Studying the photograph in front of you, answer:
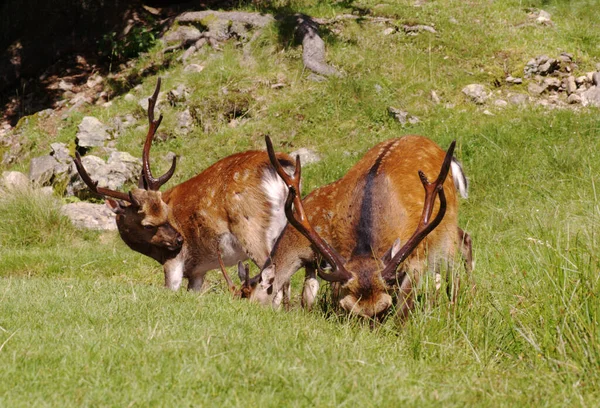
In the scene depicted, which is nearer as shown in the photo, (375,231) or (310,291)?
(375,231)

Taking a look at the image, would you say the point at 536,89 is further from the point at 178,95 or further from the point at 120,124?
the point at 120,124

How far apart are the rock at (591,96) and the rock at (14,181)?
29.1 feet

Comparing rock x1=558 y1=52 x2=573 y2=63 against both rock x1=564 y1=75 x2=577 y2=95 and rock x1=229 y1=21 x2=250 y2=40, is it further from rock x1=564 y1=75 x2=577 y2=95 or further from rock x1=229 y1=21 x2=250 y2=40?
rock x1=229 y1=21 x2=250 y2=40

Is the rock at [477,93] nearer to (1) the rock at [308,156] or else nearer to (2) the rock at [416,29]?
(2) the rock at [416,29]

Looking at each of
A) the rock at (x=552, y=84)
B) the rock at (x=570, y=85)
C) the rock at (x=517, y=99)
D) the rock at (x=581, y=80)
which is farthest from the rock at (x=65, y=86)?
the rock at (x=581, y=80)

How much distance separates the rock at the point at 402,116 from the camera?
1348 cm

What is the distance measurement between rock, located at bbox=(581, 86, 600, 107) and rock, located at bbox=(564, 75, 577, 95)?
20 centimetres

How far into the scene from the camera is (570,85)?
14.0m

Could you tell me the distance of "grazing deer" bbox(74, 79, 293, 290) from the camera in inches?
322

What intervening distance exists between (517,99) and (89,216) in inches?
281

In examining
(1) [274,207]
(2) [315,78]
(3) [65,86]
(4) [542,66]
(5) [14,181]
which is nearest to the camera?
(1) [274,207]

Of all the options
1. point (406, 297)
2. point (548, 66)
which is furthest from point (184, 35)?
point (406, 297)

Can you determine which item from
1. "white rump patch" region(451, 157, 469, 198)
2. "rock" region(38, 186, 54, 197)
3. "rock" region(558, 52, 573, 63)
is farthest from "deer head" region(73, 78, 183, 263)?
"rock" region(558, 52, 573, 63)

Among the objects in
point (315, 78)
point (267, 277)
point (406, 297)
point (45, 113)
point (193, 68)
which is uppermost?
point (406, 297)
